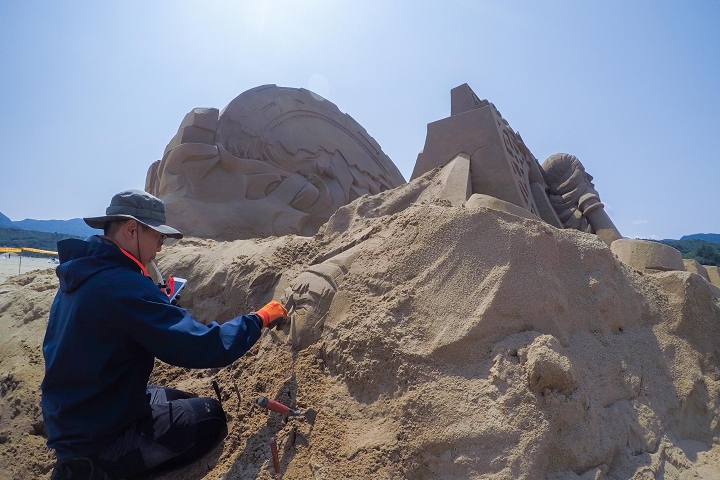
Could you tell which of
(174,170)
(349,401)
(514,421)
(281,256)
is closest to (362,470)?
(349,401)

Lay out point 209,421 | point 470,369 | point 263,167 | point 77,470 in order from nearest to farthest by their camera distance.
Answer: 1. point 77,470
2. point 470,369
3. point 209,421
4. point 263,167

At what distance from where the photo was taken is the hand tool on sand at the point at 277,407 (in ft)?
4.83

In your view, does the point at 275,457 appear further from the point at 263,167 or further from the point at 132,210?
the point at 263,167

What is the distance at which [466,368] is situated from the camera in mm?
1467

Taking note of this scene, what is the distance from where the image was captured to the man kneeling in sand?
1347 millimetres

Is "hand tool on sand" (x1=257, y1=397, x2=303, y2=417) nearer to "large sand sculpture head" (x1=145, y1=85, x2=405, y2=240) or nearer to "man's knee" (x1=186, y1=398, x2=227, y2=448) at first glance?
"man's knee" (x1=186, y1=398, x2=227, y2=448)

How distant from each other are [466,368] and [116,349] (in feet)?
3.22

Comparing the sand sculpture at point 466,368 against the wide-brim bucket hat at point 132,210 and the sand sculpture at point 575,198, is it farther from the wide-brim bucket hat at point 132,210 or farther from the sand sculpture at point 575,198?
the sand sculpture at point 575,198

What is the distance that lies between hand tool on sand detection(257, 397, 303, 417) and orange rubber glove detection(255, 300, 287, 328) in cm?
25

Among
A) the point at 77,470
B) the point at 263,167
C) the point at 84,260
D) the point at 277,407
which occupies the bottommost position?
the point at 77,470

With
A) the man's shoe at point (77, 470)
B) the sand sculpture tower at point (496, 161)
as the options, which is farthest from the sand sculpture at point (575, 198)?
the man's shoe at point (77, 470)

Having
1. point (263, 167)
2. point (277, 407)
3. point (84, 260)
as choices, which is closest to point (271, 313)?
point (277, 407)

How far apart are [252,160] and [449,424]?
13.7 feet

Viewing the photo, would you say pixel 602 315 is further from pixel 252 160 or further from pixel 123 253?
pixel 252 160
